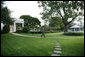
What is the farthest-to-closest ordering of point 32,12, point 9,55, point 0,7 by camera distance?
point 32,12, point 0,7, point 9,55

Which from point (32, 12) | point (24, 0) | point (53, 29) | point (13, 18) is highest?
point (24, 0)

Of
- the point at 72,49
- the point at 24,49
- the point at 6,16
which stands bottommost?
the point at 72,49

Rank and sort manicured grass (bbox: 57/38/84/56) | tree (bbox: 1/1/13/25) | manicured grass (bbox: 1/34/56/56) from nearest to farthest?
manicured grass (bbox: 1/34/56/56) < manicured grass (bbox: 57/38/84/56) < tree (bbox: 1/1/13/25)

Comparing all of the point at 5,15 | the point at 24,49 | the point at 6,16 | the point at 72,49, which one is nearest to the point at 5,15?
the point at 5,15

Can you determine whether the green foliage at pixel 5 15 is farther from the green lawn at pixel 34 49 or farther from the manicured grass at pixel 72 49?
the manicured grass at pixel 72 49

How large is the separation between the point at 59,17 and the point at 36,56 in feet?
27.0

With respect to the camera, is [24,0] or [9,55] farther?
[24,0]

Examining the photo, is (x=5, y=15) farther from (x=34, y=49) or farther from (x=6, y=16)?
(x=34, y=49)

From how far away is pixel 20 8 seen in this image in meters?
7.17

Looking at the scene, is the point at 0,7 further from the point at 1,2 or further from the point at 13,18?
the point at 13,18

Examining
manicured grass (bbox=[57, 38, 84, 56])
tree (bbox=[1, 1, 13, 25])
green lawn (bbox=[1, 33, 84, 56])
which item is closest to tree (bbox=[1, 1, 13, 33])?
tree (bbox=[1, 1, 13, 25])

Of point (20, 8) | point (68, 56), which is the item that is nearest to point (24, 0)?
point (20, 8)

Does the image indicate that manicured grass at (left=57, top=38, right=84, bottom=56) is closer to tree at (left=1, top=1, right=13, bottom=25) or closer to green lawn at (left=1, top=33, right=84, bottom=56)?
green lawn at (left=1, top=33, right=84, bottom=56)

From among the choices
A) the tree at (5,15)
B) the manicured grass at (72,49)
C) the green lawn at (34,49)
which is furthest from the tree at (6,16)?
the manicured grass at (72,49)
